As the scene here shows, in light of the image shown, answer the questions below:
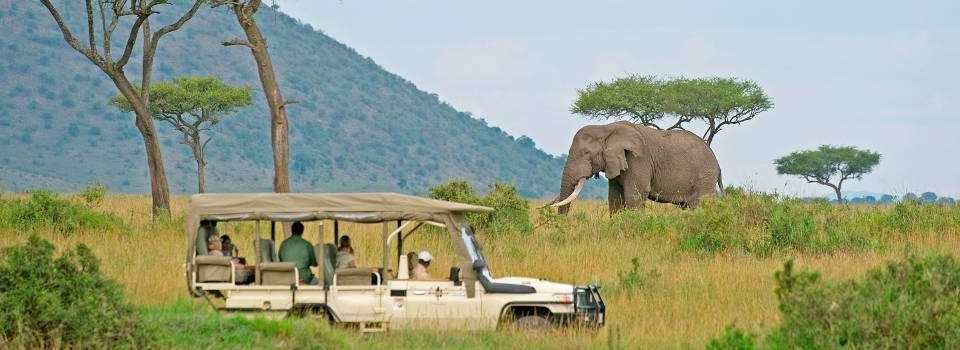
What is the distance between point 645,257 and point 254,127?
4417 inches

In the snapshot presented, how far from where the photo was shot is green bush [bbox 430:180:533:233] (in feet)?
85.8

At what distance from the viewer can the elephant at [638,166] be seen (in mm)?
32312

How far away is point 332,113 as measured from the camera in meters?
142

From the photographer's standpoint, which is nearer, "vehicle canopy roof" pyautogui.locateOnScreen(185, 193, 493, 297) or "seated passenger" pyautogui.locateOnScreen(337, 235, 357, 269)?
"vehicle canopy roof" pyautogui.locateOnScreen(185, 193, 493, 297)

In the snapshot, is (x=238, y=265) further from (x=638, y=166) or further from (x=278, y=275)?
(x=638, y=166)

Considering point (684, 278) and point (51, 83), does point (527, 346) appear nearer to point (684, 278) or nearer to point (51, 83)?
point (684, 278)

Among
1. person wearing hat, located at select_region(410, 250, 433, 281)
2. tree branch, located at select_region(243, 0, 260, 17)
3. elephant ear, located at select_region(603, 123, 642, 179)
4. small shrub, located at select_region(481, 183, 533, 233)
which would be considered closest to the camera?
person wearing hat, located at select_region(410, 250, 433, 281)

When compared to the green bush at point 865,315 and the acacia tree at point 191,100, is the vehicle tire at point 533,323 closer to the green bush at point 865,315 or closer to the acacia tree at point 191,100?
the green bush at point 865,315

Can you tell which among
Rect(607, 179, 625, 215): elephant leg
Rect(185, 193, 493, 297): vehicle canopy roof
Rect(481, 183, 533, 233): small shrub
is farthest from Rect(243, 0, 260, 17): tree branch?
Rect(185, 193, 493, 297): vehicle canopy roof

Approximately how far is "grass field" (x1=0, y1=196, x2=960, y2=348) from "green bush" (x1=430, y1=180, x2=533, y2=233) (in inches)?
15.5

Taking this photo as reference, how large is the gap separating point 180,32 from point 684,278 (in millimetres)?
131358

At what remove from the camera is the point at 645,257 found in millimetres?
22344

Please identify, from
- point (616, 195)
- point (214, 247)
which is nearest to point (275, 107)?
point (616, 195)

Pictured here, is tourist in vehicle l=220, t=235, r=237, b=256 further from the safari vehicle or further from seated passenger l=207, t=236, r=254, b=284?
the safari vehicle
